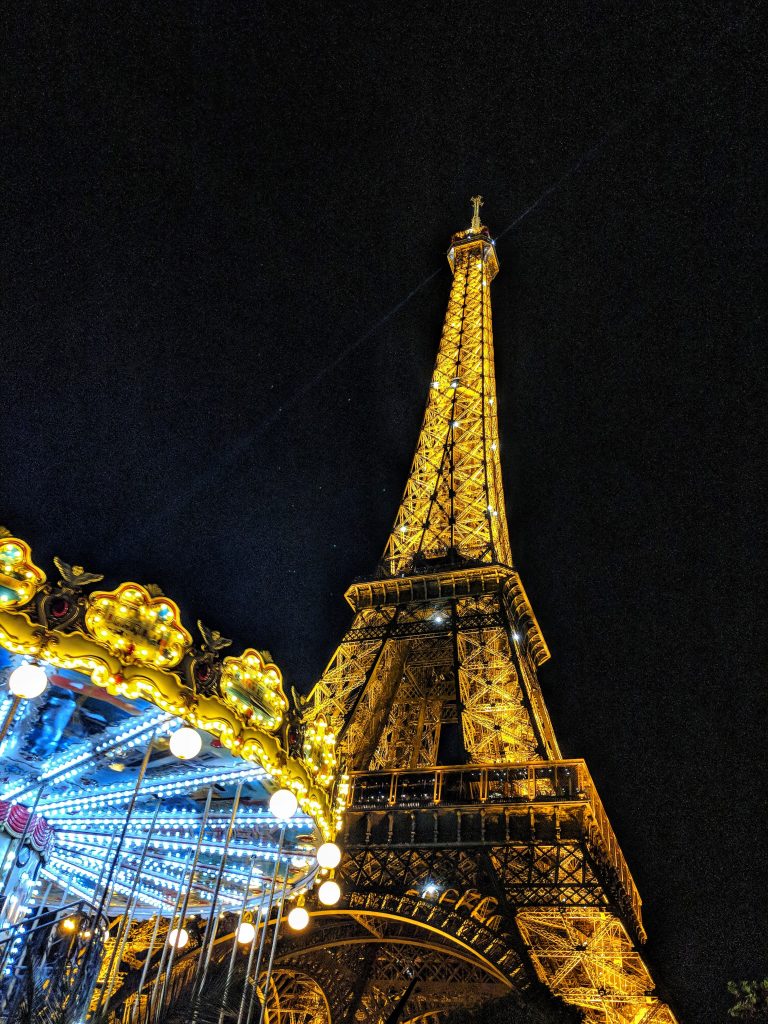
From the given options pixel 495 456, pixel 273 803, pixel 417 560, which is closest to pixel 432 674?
pixel 417 560

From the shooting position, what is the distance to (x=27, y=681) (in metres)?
5.97

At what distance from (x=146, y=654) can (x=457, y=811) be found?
39.9 ft

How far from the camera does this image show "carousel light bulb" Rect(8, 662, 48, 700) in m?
5.95

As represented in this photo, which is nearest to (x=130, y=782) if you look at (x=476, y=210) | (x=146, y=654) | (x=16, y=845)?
(x=16, y=845)

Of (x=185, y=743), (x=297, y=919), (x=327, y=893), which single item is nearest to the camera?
(x=185, y=743)

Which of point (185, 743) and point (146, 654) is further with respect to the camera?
point (185, 743)

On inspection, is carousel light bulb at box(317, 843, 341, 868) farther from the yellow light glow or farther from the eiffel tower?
the eiffel tower

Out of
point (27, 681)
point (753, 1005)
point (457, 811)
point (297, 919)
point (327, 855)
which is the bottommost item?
point (297, 919)

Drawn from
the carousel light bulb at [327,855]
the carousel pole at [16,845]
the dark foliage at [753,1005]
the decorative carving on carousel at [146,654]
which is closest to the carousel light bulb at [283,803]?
the decorative carving on carousel at [146,654]

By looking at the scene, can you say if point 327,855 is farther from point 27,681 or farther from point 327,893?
point 27,681

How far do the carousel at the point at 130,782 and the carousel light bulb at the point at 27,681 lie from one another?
0.04 feet

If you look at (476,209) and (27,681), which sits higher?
(476,209)

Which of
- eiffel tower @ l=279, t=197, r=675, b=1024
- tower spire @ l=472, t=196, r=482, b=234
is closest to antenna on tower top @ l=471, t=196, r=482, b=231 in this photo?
tower spire @ l=472, t=196, r=482, b=234

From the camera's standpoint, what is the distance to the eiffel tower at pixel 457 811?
16.3 metres
